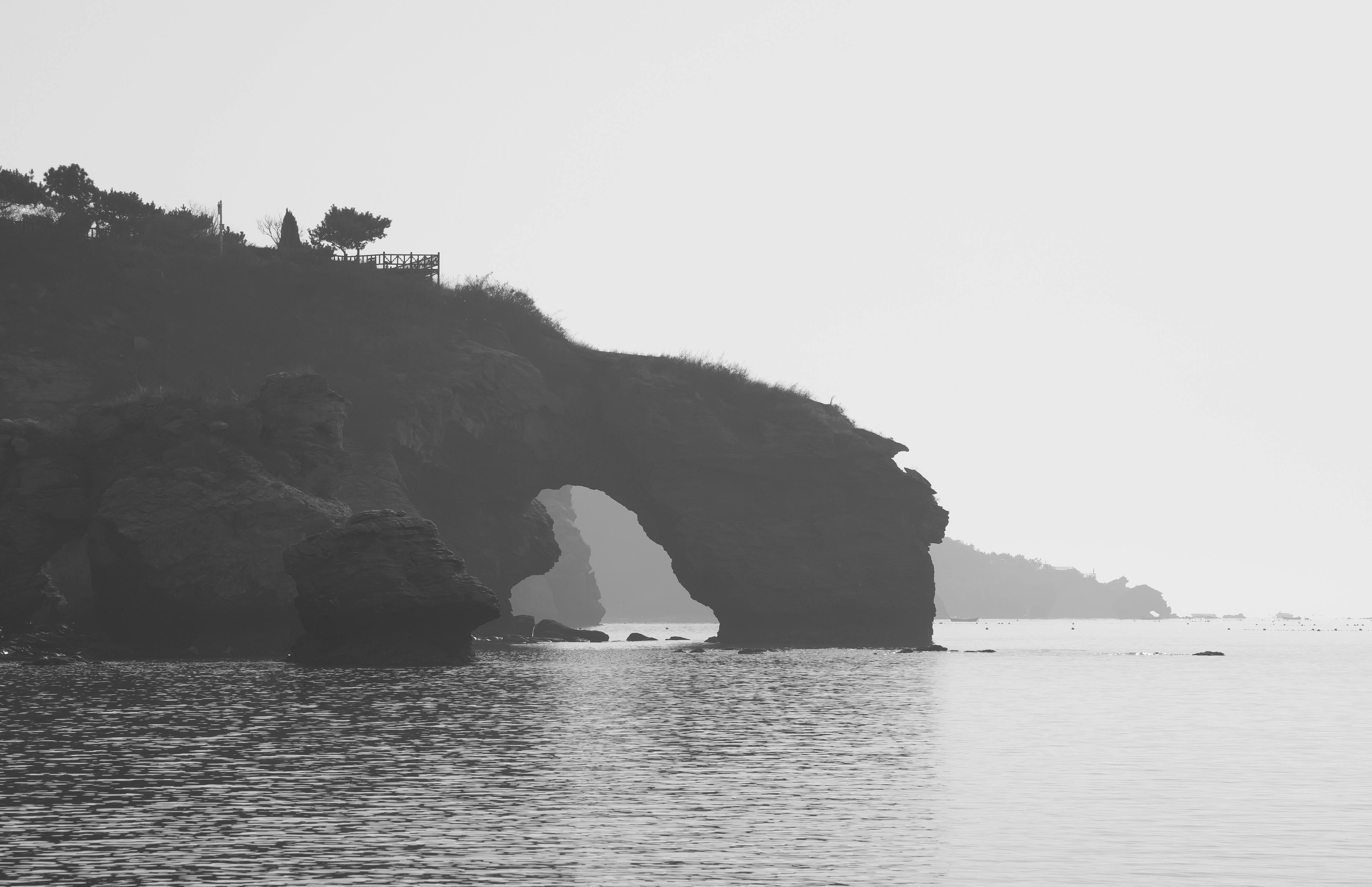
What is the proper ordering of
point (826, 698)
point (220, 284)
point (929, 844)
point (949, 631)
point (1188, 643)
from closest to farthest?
1. point (929, 844)
2. point (826, 698)
3. point (220, 284)
4. point (1188, 643)
5. point (949, 631)

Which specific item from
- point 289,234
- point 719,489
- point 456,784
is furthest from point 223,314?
point 456,784

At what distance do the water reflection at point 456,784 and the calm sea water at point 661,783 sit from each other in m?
0.11

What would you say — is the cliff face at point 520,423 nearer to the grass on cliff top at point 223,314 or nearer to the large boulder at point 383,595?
the grass on cliff top at point 223,314

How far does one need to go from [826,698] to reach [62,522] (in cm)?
4141

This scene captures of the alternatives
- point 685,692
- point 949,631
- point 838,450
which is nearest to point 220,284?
point 838,450

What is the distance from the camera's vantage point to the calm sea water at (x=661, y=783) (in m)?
20.8

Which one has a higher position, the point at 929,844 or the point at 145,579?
the point at 145,579

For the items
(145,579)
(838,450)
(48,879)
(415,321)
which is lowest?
(48,879)

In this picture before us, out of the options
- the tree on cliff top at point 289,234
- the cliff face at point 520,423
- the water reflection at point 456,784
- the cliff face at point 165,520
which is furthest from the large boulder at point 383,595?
the tree on cliff top at point 289,234

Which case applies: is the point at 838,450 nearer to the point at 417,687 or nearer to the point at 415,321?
the point at 415,321

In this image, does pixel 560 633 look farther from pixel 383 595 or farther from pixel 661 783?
pixel 661 783

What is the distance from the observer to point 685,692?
174 ft

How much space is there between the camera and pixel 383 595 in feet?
204

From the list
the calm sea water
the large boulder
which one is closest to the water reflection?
the calm sea water
